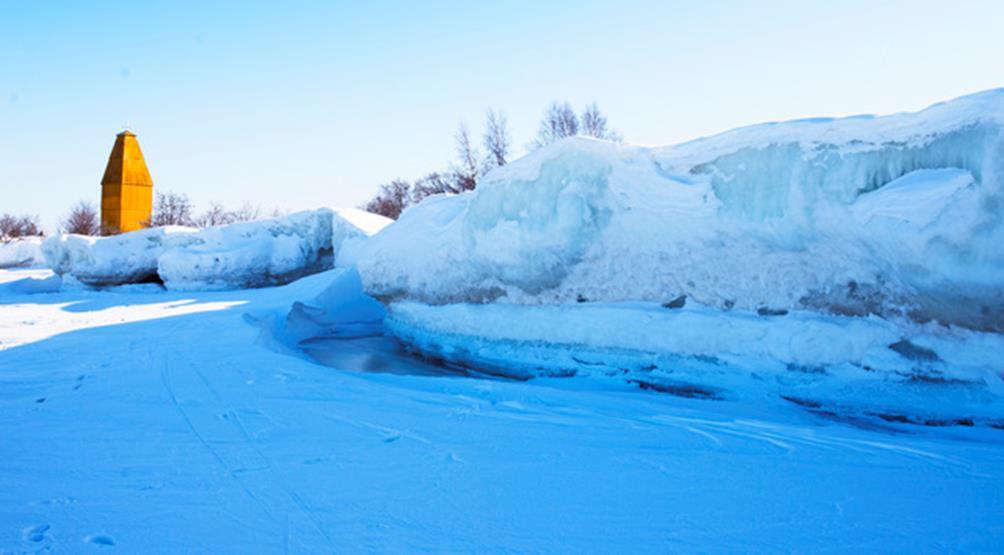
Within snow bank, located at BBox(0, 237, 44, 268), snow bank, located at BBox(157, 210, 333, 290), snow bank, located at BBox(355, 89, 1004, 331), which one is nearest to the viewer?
snow bank, located at BBox(355, 89, 1004, 331)

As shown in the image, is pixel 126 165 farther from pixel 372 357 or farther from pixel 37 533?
pixel 37 533

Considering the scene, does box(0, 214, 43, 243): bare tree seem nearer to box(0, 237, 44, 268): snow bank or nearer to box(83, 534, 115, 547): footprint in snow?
box(0, 237, 44, 268): snow bank

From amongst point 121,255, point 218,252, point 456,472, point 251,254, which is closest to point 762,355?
point 456,472

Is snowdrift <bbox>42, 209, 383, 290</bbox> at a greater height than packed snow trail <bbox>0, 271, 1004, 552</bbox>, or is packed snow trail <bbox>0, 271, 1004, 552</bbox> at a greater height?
snowdrift <bbox>42, 209, 383, 290</bbox>

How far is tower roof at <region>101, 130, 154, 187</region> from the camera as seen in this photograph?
4216cm

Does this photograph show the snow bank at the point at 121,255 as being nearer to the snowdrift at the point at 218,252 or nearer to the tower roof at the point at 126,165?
the snowdrift at the point at 218,252

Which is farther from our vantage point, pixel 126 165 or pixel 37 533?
pixel 126 165

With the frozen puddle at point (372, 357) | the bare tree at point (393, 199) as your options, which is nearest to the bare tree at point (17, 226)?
the bare tree at point (393, 199)

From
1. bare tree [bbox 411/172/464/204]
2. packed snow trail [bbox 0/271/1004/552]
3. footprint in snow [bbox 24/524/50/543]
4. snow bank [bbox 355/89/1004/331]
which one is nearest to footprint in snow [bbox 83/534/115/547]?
packed snow trail [bbox 0/271/1004/552]

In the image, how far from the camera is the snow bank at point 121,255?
13320 millimetres

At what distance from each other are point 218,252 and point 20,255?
17.8 meters

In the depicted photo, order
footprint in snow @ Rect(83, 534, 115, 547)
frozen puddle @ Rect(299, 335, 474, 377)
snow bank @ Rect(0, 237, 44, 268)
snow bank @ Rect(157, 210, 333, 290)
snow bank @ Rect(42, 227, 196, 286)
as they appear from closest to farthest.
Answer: footprint in snow @ Rect(83, 534, 115, 547)
frozen puddle @ Rect(299, 335, 474, 377)
snow bank @ Rect(157, 210, 333, 290)
snow bank @ Rect(42, 227, 196, 286)
snow bank @ Rect(0, 237, 44, 268)

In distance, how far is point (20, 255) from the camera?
81.4 ft

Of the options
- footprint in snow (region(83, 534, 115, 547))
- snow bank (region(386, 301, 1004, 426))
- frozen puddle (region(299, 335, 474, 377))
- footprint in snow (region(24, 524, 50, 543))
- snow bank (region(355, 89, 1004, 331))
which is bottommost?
frozen puddle (region(299, 335, 474, 377))
